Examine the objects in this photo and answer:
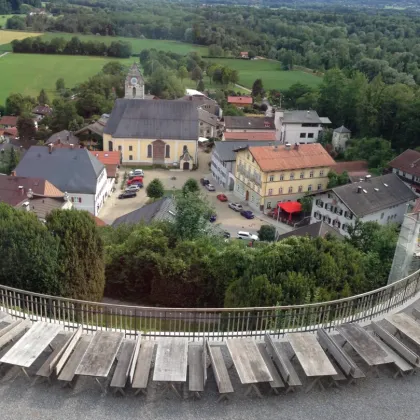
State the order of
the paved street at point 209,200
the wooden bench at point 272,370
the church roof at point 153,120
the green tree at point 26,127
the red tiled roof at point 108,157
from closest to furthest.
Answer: the wooden bench at point 272,370
the paved street at point 209,200
the red tiled roof at point 108,157
the church roof at point 153,120
the green tree at point 26,127

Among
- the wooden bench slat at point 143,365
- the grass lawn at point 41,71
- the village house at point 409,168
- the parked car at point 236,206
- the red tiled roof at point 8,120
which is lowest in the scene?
the grass lawn at point 41,71

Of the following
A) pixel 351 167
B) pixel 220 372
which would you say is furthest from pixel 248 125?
pixel 220 372

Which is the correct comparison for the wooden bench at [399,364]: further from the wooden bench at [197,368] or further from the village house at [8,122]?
the village house at [8,122]

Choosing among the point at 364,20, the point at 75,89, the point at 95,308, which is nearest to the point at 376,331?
the point at 95,308

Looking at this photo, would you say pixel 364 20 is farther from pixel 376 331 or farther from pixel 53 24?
pixel 376 331

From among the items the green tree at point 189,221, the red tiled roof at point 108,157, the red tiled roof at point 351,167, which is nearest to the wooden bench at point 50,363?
the green tree at point 189,221

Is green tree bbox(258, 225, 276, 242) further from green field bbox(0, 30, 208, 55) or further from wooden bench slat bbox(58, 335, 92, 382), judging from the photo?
green field bbox(0, 30, 208, 55)

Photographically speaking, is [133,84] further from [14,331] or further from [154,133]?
[14,331]
